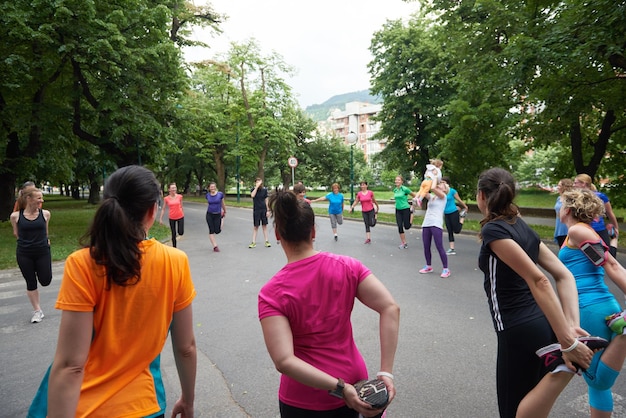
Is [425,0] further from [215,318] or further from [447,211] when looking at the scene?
[215,318]

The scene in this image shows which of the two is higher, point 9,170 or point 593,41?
point 593,41

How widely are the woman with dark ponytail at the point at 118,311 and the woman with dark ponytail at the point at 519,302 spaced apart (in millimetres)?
1753

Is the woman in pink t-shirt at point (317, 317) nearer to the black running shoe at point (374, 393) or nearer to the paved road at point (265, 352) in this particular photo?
the black running shoe at point (374, 393)

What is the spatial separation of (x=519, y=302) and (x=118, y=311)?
2142 millimetres

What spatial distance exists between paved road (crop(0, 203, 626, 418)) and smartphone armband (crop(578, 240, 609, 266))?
1.23 meters

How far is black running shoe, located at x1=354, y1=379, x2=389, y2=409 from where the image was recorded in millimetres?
1553

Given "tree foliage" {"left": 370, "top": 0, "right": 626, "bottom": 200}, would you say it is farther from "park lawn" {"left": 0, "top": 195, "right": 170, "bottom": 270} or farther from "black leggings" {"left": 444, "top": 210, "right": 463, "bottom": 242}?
"park lawn" {"left": 0, "top": 195, "right": 170, "bottom": 270}

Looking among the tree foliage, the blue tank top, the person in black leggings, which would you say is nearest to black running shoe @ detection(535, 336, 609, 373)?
the blue tank top

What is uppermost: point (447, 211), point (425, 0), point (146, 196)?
point (425, 0)

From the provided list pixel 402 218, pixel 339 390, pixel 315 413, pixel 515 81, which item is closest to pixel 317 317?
pixel 339 390

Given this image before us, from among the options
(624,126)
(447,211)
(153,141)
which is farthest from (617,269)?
(153,141)

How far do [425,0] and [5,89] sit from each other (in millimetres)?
16459

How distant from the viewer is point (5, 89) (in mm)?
15641

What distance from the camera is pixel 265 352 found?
4.47 meters
